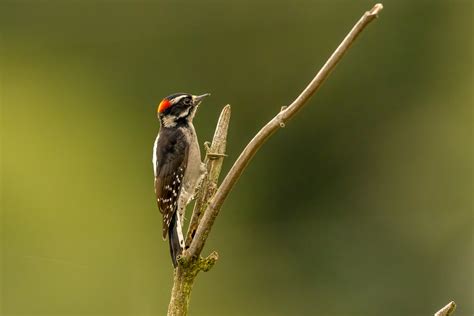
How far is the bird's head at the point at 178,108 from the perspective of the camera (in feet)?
25.0

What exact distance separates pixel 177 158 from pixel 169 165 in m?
0.08

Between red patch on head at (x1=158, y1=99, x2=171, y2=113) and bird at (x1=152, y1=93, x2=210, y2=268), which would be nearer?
bird at (x1=152, y1=93, x2=210, y2=268)

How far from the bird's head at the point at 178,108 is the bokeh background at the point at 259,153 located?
10.5 metres

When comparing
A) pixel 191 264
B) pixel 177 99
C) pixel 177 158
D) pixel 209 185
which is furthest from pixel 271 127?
pixel 177 99

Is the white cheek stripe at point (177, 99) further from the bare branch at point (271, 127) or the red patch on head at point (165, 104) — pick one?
the bare branch at point (271, 127)

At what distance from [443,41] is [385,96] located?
2352 millimetres

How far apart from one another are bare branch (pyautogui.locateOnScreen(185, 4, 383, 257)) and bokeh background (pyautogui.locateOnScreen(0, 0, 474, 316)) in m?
13.7

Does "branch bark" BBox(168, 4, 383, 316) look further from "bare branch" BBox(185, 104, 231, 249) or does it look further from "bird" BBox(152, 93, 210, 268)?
"bird" BBox(152, 93, 210, 268)

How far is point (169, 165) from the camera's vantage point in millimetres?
7477

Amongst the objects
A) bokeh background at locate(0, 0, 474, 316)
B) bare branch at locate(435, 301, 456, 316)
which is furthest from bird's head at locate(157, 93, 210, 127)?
bokeh background at locate(0, 0, 474, 316)

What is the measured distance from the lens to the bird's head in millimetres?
7609

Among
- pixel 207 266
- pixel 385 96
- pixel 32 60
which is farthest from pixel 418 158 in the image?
pixel 207 266

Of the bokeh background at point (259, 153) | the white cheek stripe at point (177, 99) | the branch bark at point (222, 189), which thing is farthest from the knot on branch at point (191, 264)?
the bokeh background at point (259, 153)

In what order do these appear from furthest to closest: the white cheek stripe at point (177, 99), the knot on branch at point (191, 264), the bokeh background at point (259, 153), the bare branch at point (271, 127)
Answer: the bokeh background at point (259, 153) < the white cheek stripe at point (177, 99) < the knot on branch at point (191, 264) < the bare branch at point (271, 127)
